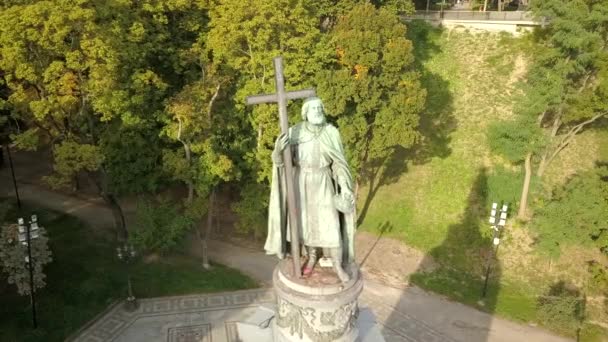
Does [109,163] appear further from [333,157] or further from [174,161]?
[333,157]

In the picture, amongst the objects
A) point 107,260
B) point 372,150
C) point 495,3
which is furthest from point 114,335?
point 495,3

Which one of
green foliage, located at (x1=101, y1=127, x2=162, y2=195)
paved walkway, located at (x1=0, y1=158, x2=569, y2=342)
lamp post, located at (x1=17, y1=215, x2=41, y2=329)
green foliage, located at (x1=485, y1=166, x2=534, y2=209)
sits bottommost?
paved walkway, located at (x1=0, y1=158, x2=569, y2=342)

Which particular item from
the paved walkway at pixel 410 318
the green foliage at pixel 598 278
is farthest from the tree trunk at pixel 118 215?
the green foliage at pixel 598 278

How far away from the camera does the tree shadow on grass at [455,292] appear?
65.4ft

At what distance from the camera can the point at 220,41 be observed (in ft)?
67.3

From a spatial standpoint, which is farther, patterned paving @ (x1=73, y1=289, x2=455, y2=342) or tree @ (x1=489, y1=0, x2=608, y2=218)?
tree @ (x1=489, y1=0, x2=608, y2=218)

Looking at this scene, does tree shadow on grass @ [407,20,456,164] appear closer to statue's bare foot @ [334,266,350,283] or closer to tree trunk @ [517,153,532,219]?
tree trunk @ [517,153,532,219]

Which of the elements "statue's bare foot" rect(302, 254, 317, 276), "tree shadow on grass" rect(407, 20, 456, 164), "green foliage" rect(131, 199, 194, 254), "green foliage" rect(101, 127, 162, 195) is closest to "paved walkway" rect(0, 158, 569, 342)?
"green foliage" rect(131, 199, 194, 254)

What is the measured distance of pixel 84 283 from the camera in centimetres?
2144

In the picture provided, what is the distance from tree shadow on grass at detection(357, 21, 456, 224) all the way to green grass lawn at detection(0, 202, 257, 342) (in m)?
10.2

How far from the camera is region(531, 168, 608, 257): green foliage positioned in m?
21.4

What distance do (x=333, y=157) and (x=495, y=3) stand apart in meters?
53.9

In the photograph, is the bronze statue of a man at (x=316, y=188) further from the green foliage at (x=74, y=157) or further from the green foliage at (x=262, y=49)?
the green foliage at (x=74, y=157)

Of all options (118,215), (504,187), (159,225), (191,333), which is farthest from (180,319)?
(504,187)
